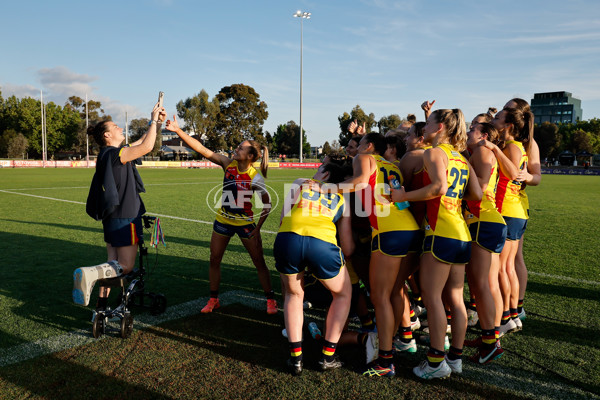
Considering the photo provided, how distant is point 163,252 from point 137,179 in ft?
11.8

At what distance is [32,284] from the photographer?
5.64 metres

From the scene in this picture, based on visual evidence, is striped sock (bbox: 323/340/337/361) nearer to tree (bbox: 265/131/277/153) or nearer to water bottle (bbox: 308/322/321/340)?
water bottle (bbox: 308/322/321/340)

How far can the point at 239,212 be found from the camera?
15.5ft

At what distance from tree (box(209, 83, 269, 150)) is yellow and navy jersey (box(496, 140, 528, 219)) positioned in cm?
6848

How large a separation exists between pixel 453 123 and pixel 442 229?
853 millimetres

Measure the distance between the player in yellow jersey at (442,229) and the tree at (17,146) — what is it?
75597 mm

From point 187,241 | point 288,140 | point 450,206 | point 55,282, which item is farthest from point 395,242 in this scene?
point 288,140

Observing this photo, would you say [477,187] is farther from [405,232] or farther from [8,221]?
[8,221]

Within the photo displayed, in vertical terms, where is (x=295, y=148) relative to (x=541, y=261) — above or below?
above

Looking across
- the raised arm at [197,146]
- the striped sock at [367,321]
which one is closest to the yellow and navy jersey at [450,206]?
the striped sock at [367,321]

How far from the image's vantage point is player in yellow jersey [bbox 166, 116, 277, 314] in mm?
4735

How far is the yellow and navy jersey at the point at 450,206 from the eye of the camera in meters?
3.22

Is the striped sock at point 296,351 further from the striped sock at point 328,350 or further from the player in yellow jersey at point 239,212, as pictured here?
the player in yellow jersey at point 239,212

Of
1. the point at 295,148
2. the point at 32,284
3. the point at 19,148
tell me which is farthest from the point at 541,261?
the point at 295,148
